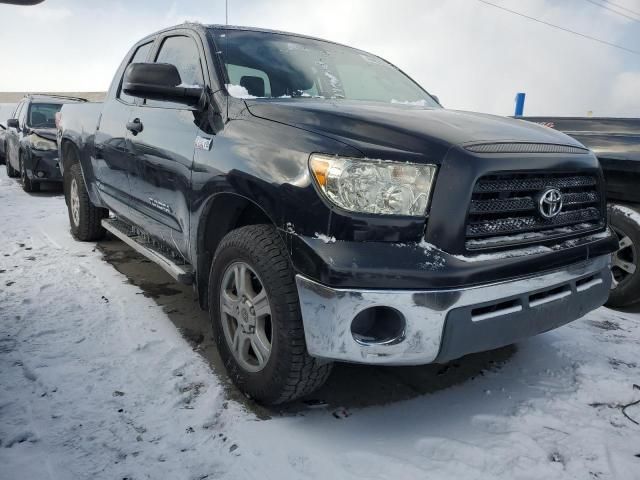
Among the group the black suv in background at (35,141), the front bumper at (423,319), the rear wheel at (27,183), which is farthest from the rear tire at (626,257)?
the rear wheel at (27,183)

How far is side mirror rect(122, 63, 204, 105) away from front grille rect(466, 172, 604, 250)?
156cm

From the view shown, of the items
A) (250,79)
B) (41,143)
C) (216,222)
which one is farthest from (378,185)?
(41,143)

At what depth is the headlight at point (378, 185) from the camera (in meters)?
1.91

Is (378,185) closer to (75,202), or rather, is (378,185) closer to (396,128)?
(396,128)

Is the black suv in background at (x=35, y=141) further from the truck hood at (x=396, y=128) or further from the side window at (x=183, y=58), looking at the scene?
the truck hood at (x=396, y=128)

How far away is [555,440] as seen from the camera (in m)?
2.12

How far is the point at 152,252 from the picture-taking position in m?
3.42

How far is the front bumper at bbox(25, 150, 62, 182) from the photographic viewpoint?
8289 mm

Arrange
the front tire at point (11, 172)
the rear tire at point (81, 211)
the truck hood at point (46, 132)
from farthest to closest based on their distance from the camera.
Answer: the front tire at point (11, 172)
the truck hood at point (46, 132)
the rear tire at point (81, 211)

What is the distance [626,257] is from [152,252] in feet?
11.3

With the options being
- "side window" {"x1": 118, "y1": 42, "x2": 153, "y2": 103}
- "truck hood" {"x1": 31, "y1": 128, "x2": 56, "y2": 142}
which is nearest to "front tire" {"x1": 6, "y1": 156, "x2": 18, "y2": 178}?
"truck hood" {"x1": 31, "y1": 128, "x2": 56, "y2": 142}

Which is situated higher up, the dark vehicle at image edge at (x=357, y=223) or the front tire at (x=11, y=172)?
the dark vehicle at image edge at (x=357, y=223)

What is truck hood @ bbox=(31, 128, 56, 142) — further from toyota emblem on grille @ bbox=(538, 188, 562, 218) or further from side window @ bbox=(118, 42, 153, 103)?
toyota emblem on grille @ bbox=(538, 188, 562, 218)

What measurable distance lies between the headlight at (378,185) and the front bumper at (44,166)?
782cm
